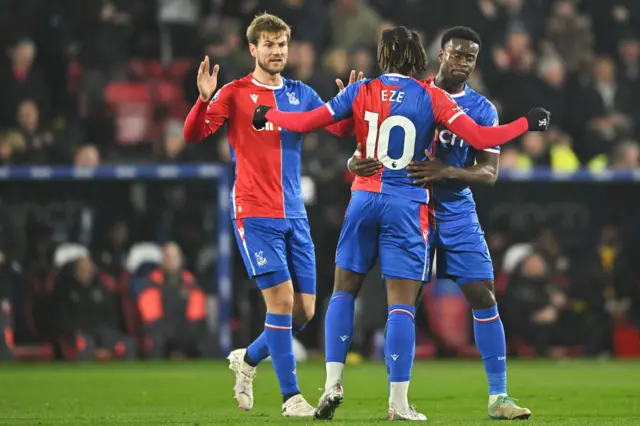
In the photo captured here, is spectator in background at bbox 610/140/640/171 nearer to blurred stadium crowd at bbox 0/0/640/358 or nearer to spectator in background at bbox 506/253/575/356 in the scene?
blurred stadium crowd at bbox 0/0/640/358

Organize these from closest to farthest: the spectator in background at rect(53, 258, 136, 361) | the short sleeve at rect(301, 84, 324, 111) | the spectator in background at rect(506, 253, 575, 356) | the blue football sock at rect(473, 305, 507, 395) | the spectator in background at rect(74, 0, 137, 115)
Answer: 1. the blue football sock at rect(473, 305, 507, 395)
2. the short sleeve at rect(301, 84, 324, 111)
3. the spectator in background at rect(53, 258, 136, 361)
4. the spectator in background at rect(506, 253, 575, 356)
5. the spectator in background at rect(74, 0, 137, 115)

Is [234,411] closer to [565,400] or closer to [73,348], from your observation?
[565,400]

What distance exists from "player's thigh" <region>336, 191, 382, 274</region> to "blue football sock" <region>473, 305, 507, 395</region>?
817 millimetres

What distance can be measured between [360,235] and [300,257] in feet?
2.56

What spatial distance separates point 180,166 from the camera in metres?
14.7

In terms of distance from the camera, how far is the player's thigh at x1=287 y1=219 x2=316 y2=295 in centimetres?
825

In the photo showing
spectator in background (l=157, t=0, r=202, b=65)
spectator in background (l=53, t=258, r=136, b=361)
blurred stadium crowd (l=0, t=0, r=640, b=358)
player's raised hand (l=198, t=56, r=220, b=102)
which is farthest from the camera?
spectator in background (l=157, t=0, r=202, b=65)

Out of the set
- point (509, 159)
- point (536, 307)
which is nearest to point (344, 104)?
point (536, 307)

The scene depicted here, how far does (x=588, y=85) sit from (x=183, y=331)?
649 centimetres

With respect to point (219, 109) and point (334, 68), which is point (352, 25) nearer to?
point (334, 68)

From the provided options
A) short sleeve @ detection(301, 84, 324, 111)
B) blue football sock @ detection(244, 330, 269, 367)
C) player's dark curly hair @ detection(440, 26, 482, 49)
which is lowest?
blue football sock @ detection(244, 330, 269, 367)

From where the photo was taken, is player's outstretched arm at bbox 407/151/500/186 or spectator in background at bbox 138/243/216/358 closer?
player's outstretched arm at bbox 407/151/500/186

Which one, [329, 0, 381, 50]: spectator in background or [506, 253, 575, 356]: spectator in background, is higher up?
[329, 0, 381, 50]: spectator in background

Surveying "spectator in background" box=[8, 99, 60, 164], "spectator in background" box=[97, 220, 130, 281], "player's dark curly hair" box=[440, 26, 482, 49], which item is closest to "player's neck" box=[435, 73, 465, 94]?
"player's dark curly hair" box=[440, 26, 482, 49]
